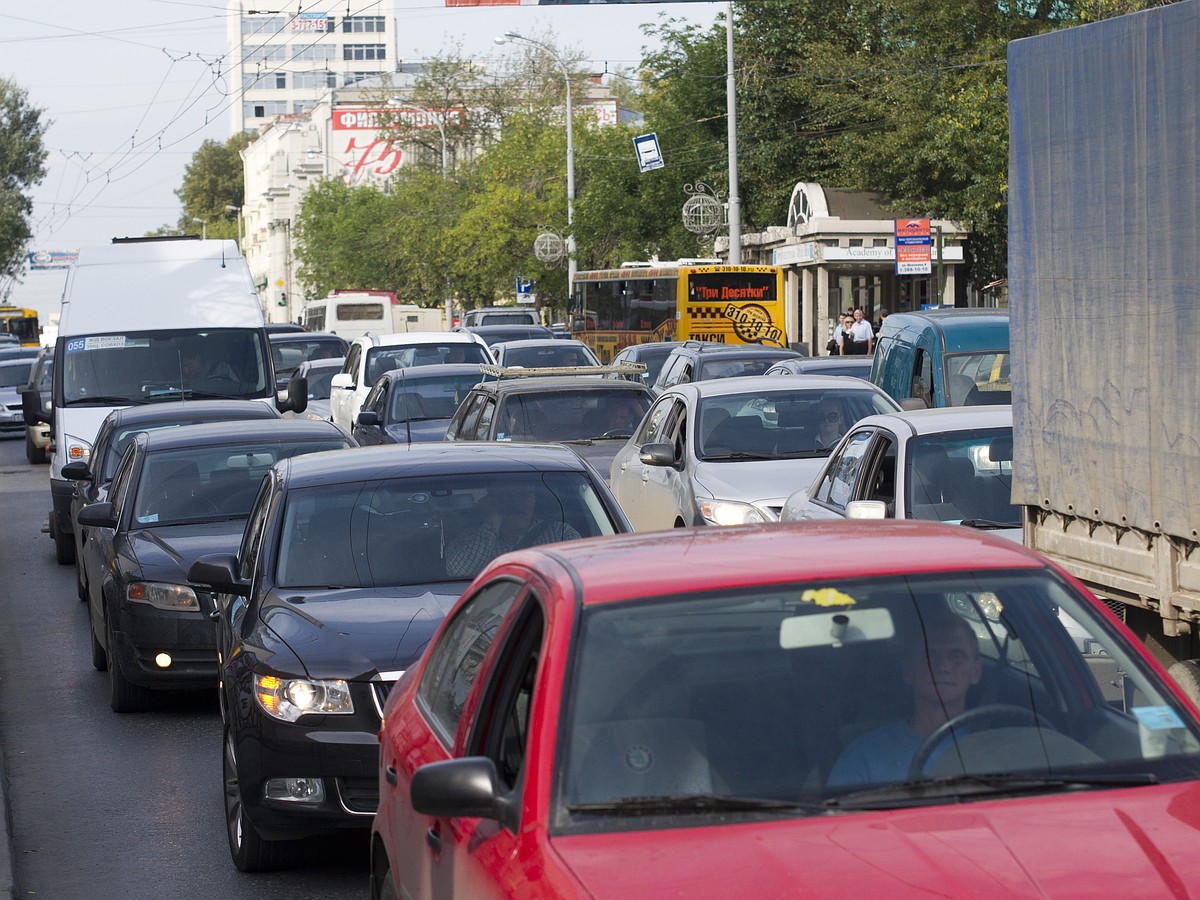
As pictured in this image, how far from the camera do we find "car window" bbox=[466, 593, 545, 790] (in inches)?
150

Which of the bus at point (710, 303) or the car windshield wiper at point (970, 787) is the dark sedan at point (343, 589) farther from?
the bus at point (710, 303)

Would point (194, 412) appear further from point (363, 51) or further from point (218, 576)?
point (363, 51)

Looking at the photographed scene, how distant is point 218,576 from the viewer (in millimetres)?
7656

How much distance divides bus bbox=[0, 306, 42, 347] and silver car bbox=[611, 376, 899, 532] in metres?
→ 82.6

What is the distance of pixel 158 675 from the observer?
32.6 feet

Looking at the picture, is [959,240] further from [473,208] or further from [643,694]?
[643,694]

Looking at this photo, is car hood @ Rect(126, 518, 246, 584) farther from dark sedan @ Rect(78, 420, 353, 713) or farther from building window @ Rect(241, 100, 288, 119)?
building window @ Rect(241, 100, 288, 119)

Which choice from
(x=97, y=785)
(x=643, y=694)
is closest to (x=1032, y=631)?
(x=643, y=694)

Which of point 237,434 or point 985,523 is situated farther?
point 237,434

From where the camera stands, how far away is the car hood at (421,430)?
19.6 metres

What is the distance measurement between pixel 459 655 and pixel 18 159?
268 feet

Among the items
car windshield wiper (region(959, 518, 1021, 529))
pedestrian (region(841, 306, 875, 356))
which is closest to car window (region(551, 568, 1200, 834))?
car windshield wiper (region(959, 518, 1021, 529))

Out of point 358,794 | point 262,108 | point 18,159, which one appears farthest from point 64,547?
point 262,108

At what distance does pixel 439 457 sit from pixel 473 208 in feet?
207
